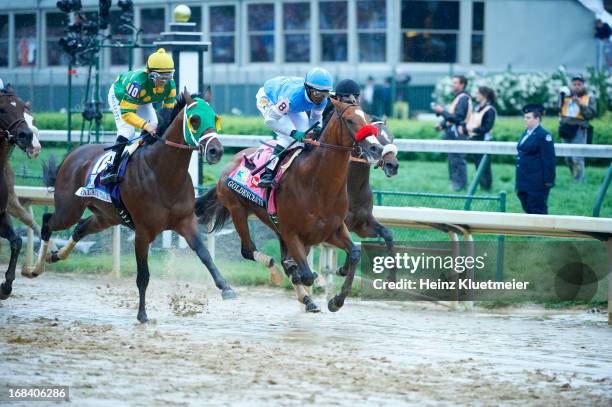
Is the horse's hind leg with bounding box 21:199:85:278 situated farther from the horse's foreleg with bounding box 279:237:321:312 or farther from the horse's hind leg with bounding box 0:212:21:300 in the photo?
the horse's foreleg with bounding box 279:237:321:312

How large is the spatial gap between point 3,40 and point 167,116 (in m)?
13.8

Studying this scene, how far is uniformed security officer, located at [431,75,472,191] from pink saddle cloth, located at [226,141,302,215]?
4012 millimetres

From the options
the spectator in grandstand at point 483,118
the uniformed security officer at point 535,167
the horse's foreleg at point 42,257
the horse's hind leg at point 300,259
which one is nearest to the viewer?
the horse's hind leg at point 300,259

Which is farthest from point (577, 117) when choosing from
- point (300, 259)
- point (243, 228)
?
point (300, 259)

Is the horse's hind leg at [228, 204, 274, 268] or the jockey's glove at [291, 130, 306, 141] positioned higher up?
the jockey's glove at [291, 130, 306, 141]

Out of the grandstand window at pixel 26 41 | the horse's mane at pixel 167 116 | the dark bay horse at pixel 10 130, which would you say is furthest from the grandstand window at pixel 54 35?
the horse's mane at pixel 167 116

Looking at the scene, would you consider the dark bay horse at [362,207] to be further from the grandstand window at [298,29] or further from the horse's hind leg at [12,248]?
the grandstand window at [298,29]

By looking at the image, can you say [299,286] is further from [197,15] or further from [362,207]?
[197,15]

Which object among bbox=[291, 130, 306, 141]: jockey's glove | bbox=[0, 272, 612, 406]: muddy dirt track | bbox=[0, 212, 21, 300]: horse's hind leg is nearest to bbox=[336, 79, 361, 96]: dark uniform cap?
bbox=[291, 130, 306, 141]: jockey's glove

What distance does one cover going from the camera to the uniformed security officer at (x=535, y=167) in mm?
10617

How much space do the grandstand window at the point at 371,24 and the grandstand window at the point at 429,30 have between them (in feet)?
1.70

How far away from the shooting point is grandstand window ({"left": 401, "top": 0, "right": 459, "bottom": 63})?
23656 mm

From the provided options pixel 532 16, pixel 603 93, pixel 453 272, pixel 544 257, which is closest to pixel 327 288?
pixel 453 272

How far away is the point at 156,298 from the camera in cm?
1050
